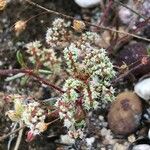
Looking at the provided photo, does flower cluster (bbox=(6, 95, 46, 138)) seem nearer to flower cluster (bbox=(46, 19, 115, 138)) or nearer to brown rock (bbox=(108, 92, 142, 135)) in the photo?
flower cluster (bbox=(46, 19, 115, 138))

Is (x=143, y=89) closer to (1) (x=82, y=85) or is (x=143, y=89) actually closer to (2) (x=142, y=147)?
(2) (x=142, y=147)

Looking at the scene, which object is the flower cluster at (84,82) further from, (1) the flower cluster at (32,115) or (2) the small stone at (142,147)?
(2) the small stone at (142,147)

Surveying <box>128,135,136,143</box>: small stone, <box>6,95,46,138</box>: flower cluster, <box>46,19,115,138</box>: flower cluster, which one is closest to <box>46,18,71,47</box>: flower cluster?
<box>46,19,115,138</box>: flower cluster

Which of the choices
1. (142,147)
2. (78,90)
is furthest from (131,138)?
(78,90)

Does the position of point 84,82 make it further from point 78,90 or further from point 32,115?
point 32,115

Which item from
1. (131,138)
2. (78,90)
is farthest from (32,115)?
(131,138)

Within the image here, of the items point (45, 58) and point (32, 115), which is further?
point (45, 58)

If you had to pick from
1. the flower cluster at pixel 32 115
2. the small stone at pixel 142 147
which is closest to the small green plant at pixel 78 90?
the flower cluster at pixel 32 115

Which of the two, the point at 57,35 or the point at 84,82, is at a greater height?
the point at 57,35

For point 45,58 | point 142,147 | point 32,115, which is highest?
point 45,58
